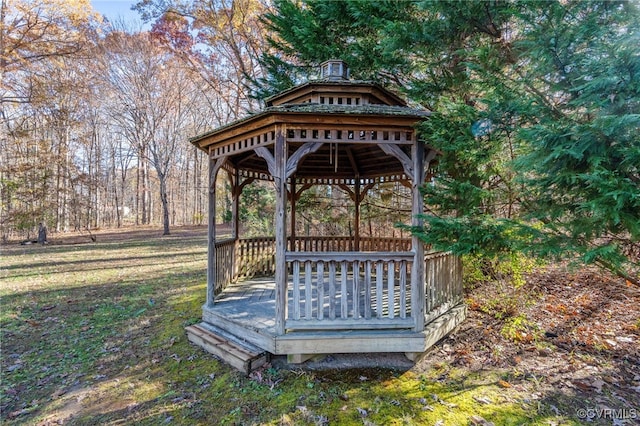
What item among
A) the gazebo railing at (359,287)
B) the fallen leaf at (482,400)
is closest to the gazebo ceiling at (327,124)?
the gazebo railing at (359,287)

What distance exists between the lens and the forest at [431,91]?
3.15 metres

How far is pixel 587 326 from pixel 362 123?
5.35 m

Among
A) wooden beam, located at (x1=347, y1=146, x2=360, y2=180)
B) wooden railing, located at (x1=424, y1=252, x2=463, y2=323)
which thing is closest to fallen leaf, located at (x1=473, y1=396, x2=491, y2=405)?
wooden railing, located at (x1=424, y1=252, x2=463, y2=323)

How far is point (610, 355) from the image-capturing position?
4.66m

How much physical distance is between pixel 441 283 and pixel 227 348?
3440 mm

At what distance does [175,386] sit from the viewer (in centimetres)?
415

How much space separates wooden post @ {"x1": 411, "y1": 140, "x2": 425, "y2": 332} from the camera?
4336mm

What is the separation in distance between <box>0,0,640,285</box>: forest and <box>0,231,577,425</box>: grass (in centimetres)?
181

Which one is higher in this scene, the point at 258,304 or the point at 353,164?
the point at 353,164

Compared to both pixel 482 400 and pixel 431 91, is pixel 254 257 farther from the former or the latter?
pixel 482 400

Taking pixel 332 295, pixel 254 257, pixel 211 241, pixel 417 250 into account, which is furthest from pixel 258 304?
pixel 417 250

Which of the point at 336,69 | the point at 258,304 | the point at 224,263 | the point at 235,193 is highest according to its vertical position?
the point at 336,69

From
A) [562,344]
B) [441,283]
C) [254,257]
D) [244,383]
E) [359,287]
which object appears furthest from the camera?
[254,257]

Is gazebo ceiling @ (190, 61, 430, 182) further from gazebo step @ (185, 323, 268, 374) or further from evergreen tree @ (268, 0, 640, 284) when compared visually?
gazebo step @ (185, 323, 268, 374)
